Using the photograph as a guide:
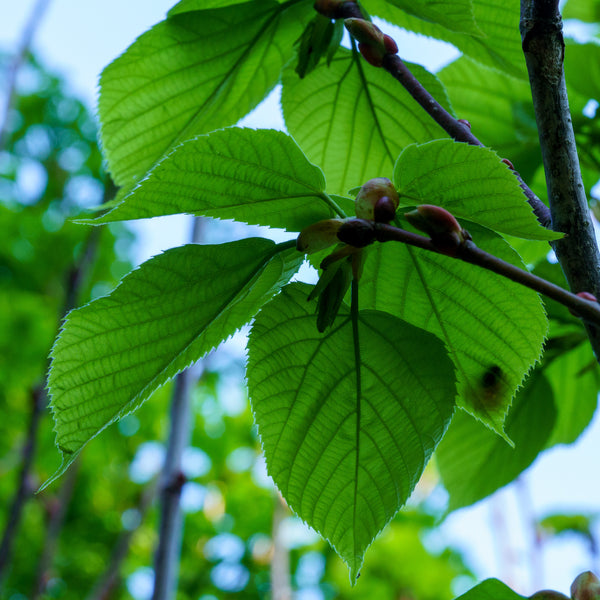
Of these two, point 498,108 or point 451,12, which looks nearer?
point 451,12

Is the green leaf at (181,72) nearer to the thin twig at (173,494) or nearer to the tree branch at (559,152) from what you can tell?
the tree branch at (559,152)

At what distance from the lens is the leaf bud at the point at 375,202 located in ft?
1.14

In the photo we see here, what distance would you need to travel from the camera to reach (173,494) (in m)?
1.08

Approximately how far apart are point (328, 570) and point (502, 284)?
5557 millimetres

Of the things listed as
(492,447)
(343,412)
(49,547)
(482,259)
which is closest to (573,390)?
(492,447)

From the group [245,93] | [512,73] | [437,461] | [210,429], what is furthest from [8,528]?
[210,429]

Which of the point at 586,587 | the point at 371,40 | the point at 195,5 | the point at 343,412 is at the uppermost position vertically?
the point at 195,5

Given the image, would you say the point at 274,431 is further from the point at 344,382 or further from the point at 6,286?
the point at 6,286

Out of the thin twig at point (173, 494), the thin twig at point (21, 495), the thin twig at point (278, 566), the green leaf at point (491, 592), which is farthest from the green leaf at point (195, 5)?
the thin twig at point (278, 566)

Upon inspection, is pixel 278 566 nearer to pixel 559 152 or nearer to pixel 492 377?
pixel 492 377

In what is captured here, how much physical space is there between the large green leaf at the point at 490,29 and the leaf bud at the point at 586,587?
388 millimetres

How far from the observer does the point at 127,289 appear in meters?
0.40

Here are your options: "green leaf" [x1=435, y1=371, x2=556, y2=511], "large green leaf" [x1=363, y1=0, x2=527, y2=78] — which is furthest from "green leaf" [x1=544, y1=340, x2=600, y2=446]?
"large green leaf" [x1=363, y1=0, x2=527, y2=78]

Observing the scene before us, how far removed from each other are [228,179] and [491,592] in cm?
27
